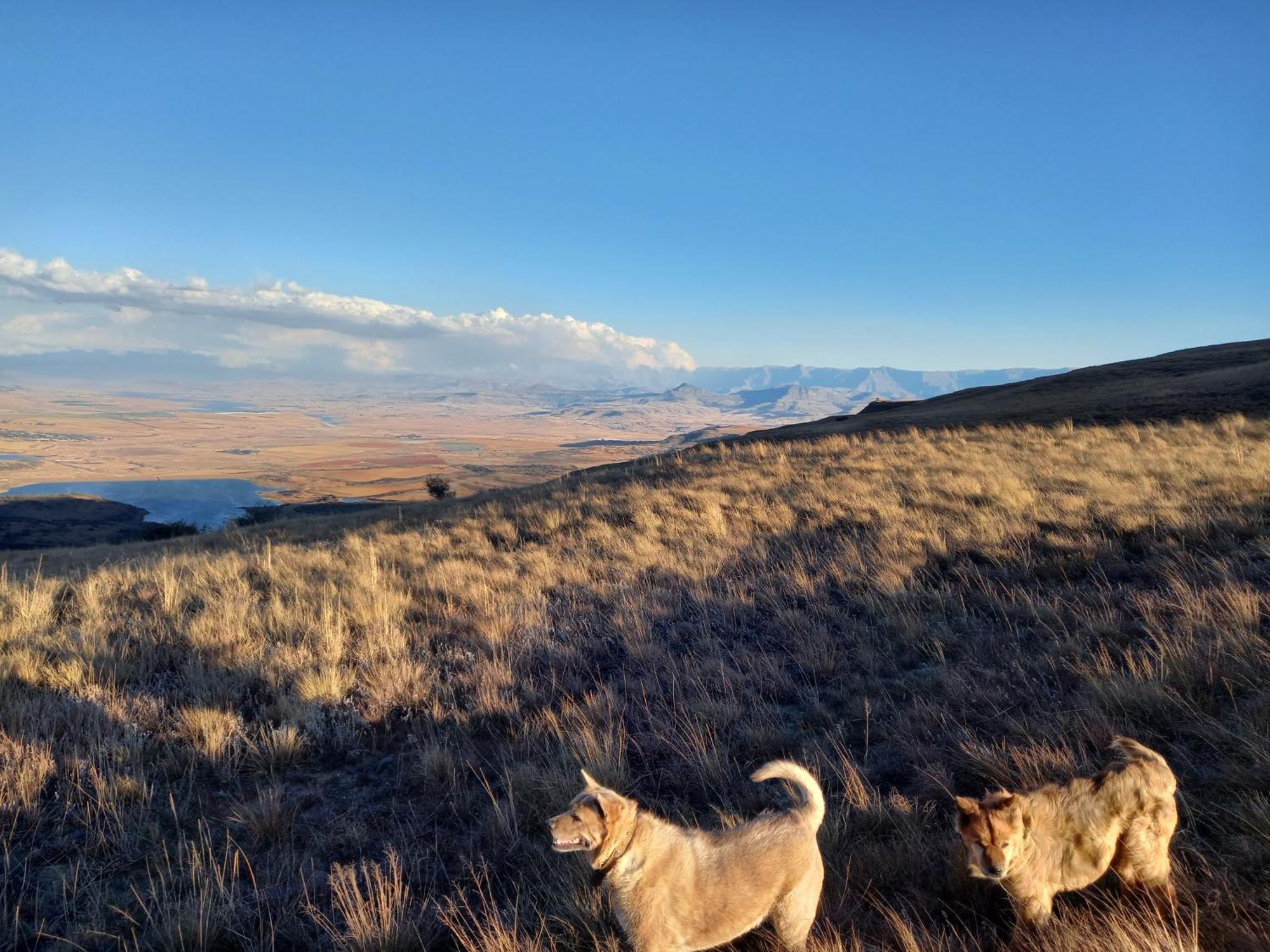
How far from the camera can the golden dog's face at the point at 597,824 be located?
1.81 metres

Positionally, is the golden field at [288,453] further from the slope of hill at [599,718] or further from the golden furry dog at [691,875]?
the golden furry dog at [691,875]

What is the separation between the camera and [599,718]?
405 centimetres

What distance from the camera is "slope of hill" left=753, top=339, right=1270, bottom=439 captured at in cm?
1922

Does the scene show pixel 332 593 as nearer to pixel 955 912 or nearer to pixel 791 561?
pixel 791 561

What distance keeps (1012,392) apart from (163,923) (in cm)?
3669

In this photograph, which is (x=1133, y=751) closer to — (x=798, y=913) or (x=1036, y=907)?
(x=1036, y=907)

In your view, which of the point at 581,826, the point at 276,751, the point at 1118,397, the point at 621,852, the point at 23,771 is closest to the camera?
the point at 581,826

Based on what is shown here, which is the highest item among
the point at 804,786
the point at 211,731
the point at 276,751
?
the point at 804,786

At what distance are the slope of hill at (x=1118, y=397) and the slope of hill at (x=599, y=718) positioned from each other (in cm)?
1444

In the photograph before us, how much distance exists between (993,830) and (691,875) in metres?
1.02

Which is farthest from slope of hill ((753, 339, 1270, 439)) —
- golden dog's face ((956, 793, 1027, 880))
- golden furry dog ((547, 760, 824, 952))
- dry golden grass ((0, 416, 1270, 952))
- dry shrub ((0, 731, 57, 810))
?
dry shrub ((0, 731, 57, 810))

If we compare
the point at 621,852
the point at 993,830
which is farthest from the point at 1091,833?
the point at 621,852

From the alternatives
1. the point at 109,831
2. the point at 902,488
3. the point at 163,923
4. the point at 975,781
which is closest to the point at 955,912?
the point at 975,781

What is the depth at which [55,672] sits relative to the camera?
4773 mm
